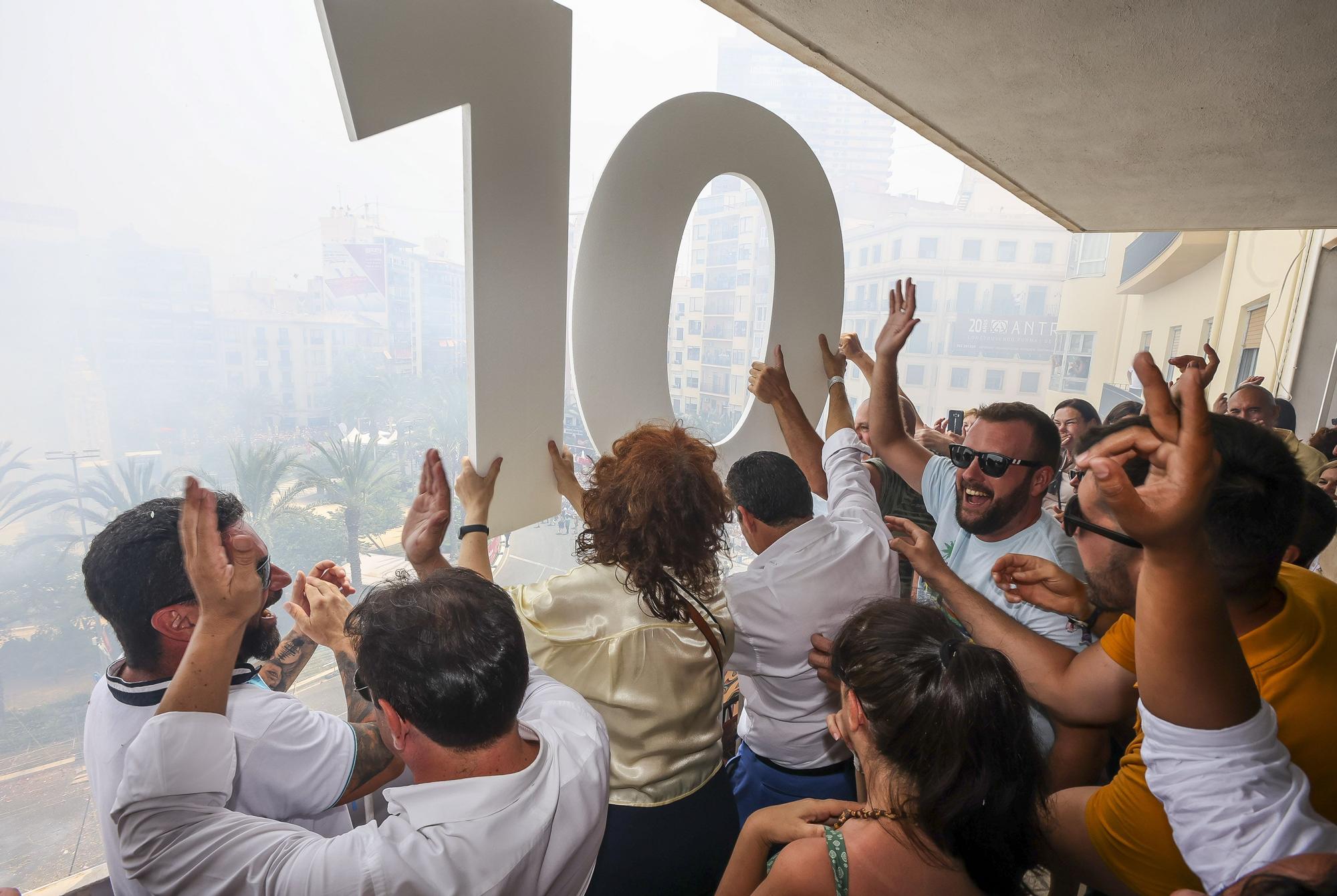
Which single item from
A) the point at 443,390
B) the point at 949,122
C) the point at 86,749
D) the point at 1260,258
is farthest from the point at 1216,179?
the point at 1260,258

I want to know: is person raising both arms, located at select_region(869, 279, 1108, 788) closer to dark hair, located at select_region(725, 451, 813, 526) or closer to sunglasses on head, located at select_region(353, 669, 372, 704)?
dark hair, located at select_region(725, 451, 813, 526)

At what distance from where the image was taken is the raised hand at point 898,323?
2.56 metres

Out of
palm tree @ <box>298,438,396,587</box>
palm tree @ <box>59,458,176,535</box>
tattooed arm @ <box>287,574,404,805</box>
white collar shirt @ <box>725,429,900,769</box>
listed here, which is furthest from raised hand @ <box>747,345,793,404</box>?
palm tree @ <box>59,458,176,535</box>

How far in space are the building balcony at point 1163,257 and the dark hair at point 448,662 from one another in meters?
13.3

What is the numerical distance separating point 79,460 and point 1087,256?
83.0ft

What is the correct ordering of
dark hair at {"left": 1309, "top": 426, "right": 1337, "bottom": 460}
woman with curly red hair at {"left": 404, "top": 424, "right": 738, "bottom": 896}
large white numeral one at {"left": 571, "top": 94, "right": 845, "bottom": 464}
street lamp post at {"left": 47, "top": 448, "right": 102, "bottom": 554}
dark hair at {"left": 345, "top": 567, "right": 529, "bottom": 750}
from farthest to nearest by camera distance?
1. dark hair at {"left": 1309, "top": 426, "right": 1337, "bottom": 460}
2. large white numeral one at {"left": 571, "top": 94, "right": 845, "bottom": 464}
3. woman with curly red hair at {"left": 404, "top": 424, "right": 738, "bottom": 896}
4. street lamp post at {"left": 47, "top": 448, "right": 102, "bottom": 554}
5. dark hair at {"left": 345, "top": 567, "right": 529, "bottom": 750}

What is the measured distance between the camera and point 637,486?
5.44ft

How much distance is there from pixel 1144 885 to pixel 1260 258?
38.3 feet

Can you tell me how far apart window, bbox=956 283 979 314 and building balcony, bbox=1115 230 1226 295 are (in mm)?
3453

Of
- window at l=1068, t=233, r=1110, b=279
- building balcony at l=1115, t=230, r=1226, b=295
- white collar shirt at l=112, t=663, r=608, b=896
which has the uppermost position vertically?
window at l=1068, t=233, r=1110, b=279

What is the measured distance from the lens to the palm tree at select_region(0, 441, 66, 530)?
1.28 metres

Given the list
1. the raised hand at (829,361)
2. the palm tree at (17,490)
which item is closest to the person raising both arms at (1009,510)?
the raised hand at (829,361)

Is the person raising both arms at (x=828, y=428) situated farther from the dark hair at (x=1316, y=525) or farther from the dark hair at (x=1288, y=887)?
the dark hair at (x=1288, y=887)

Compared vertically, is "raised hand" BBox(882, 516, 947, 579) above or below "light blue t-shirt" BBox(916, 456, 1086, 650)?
above
